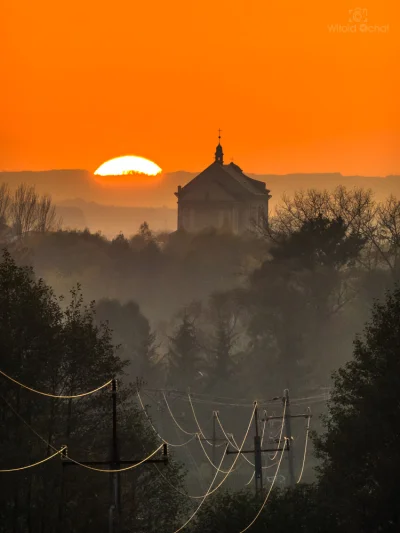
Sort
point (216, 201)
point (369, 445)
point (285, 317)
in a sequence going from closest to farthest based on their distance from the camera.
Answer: point (369, 445) → point (285, 317) → point (216, 201)

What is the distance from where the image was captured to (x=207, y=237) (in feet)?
485

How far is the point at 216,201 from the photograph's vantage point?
184750mm

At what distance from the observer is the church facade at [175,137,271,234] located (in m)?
184

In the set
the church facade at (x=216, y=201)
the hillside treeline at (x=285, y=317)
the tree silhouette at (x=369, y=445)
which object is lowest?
the tree silhouette at (x=369, y=445)

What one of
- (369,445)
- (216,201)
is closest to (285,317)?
(369,445)

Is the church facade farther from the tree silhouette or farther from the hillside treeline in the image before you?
the tree silhouette

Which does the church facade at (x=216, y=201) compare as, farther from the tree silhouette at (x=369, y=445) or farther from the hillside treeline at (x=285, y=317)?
the tree silhouette at (x=369, y=445)

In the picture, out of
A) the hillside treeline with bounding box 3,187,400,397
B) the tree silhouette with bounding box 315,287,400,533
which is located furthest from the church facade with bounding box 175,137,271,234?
the tree silhouette with bounding box 315,287,400,533

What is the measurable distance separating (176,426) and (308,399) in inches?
287

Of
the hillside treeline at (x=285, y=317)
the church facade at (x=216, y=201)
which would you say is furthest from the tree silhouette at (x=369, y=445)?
the church facade at (x=216, y=201)

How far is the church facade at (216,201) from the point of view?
184250 millimetres

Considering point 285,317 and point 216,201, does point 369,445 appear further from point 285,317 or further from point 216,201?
point 216,201

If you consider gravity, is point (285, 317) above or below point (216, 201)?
below

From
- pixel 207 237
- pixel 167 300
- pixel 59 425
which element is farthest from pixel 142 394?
pixel 207 237
